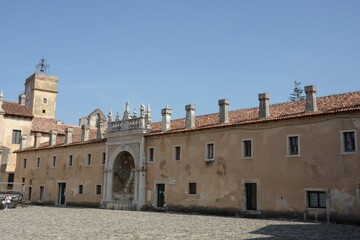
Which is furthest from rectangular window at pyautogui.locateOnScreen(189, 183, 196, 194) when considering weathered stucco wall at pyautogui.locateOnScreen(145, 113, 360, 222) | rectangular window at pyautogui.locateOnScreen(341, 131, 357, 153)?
rectangular window at pyautogui.locateOnScreen(341, 131, 357, 153)

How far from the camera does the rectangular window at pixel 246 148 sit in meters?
25.1

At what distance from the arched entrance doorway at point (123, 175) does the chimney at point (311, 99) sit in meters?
16.1

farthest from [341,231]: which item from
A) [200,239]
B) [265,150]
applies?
[265,150]

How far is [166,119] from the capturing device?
31531 mm

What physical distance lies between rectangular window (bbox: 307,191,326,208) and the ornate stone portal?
13.4m

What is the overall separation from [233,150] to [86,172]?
1711 centimetres

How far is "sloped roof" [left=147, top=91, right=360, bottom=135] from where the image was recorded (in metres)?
22.1

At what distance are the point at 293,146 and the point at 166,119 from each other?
442 inches

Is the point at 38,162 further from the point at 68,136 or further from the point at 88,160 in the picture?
the point at 88,160

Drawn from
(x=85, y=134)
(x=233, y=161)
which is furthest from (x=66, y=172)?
(x=233, y=161)

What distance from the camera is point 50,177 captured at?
4262 centimetres

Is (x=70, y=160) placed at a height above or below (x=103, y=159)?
above

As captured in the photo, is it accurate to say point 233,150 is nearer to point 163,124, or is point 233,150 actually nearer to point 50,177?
point 163,124

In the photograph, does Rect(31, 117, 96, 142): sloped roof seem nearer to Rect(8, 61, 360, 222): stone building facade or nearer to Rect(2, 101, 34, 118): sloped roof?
Rect(2, 101, 34, 118): sloped roof
